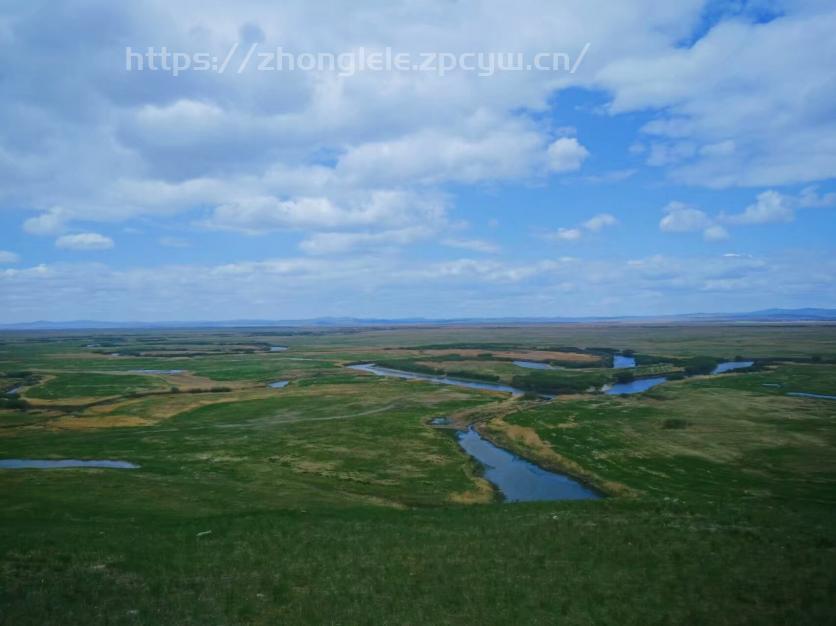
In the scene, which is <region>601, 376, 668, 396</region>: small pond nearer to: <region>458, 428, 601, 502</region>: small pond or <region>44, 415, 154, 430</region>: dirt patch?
<region>458, 428, 601, 502</region>: small pond

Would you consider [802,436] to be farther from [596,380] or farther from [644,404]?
[596,380]

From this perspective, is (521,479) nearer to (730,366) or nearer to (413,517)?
(413,517)

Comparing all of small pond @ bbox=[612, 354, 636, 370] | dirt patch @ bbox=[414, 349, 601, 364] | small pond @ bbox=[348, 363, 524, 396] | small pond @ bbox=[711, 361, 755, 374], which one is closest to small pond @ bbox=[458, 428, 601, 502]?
small pond @ bbox=[348, 363, 524, 396]

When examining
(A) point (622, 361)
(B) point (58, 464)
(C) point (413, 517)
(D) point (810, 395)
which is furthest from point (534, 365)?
(C) point (413, 517)

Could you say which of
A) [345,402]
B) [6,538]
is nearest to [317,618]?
[6,538]

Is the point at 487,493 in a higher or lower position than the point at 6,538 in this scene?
lower

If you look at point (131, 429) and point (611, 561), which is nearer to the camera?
point (611, 561)

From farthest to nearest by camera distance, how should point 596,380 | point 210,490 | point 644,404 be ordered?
point 596,380 → point 644,404 → point 210,490
